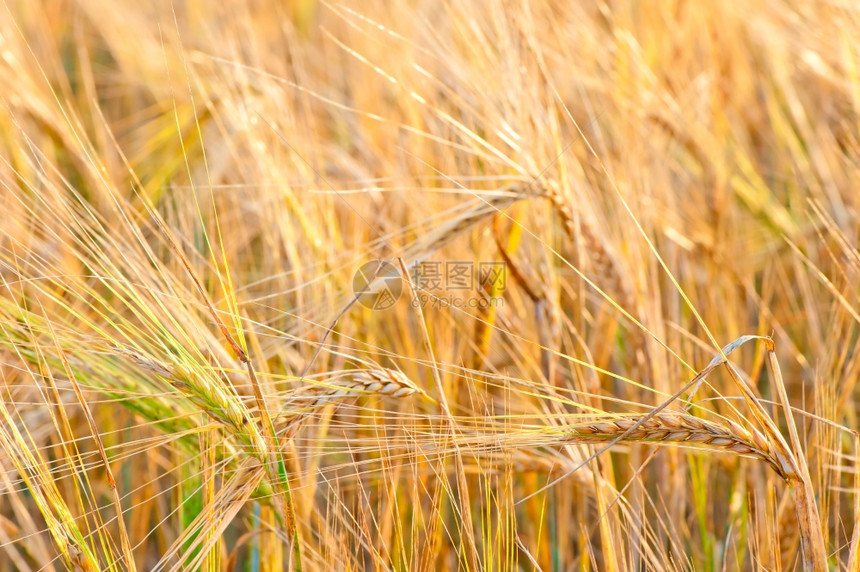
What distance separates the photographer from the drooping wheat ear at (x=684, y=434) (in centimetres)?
55

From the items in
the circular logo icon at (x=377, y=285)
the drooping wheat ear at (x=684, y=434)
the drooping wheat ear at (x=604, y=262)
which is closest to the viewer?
the drooping wheat ear at (x=684, y=434)

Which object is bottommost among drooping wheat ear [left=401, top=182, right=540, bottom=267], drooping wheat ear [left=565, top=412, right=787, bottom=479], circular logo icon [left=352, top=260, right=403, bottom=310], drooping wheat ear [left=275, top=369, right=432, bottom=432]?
drooping wheat ear [left=565, top=412, right=787, bottom=479]

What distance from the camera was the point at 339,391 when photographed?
610 millimetres

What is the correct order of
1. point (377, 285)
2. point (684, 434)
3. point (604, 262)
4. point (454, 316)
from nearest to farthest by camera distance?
point (684, 434)
point (377, 285)
point (604, 262)
point (454, 316)

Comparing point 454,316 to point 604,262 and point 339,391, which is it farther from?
point 339,391

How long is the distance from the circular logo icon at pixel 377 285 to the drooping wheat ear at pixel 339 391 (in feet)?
0.37

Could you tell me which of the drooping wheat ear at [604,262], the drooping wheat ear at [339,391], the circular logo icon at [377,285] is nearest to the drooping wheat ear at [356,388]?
A: the drooping wheat ear at [339,391]

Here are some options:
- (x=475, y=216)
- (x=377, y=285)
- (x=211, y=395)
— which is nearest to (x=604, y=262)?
(x=475, y=216)

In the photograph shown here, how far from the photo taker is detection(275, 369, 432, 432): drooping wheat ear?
0.60 meters

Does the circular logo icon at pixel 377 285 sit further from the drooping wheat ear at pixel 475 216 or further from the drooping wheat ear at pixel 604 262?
the drooping wheat ear at pixel 604 262

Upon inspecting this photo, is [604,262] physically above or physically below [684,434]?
above

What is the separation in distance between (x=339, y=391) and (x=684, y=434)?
0.93 ft

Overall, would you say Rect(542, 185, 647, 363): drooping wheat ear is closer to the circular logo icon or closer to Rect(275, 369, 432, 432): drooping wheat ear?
the circular logo icon

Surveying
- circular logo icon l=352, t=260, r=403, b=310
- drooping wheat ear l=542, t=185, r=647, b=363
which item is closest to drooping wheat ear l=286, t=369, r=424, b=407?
circular logo icon l=352, t=260, r=403, b=310
